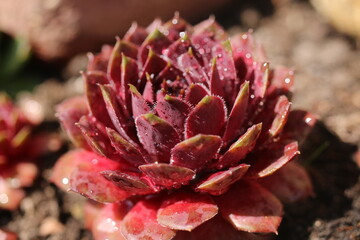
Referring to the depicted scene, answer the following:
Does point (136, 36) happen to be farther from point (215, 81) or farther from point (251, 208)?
point (251, 208)

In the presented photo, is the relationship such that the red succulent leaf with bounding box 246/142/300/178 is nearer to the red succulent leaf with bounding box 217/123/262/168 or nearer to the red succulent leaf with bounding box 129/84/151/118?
the red succulent leaf with bounding box 217/123/262/168

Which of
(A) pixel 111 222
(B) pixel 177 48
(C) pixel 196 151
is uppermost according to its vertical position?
(B) pixel 177 48

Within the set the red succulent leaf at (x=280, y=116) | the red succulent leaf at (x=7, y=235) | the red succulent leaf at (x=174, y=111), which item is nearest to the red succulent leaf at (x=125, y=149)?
the red succulent leaf at (x=174, y=111)

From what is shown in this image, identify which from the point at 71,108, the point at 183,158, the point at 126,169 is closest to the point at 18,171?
the point at 71,108

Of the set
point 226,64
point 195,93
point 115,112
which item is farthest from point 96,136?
point 226,64

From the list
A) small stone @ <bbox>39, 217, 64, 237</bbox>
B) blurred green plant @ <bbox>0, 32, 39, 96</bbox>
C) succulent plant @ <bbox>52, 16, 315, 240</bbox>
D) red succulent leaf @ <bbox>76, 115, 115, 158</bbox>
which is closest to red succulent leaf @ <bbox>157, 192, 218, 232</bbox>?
succulent plant @ <bbox>52, 16, 315, 240</bbox>

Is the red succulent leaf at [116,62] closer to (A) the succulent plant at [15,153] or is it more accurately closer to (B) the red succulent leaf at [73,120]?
(B) the red succulent leaf at [73,120]
